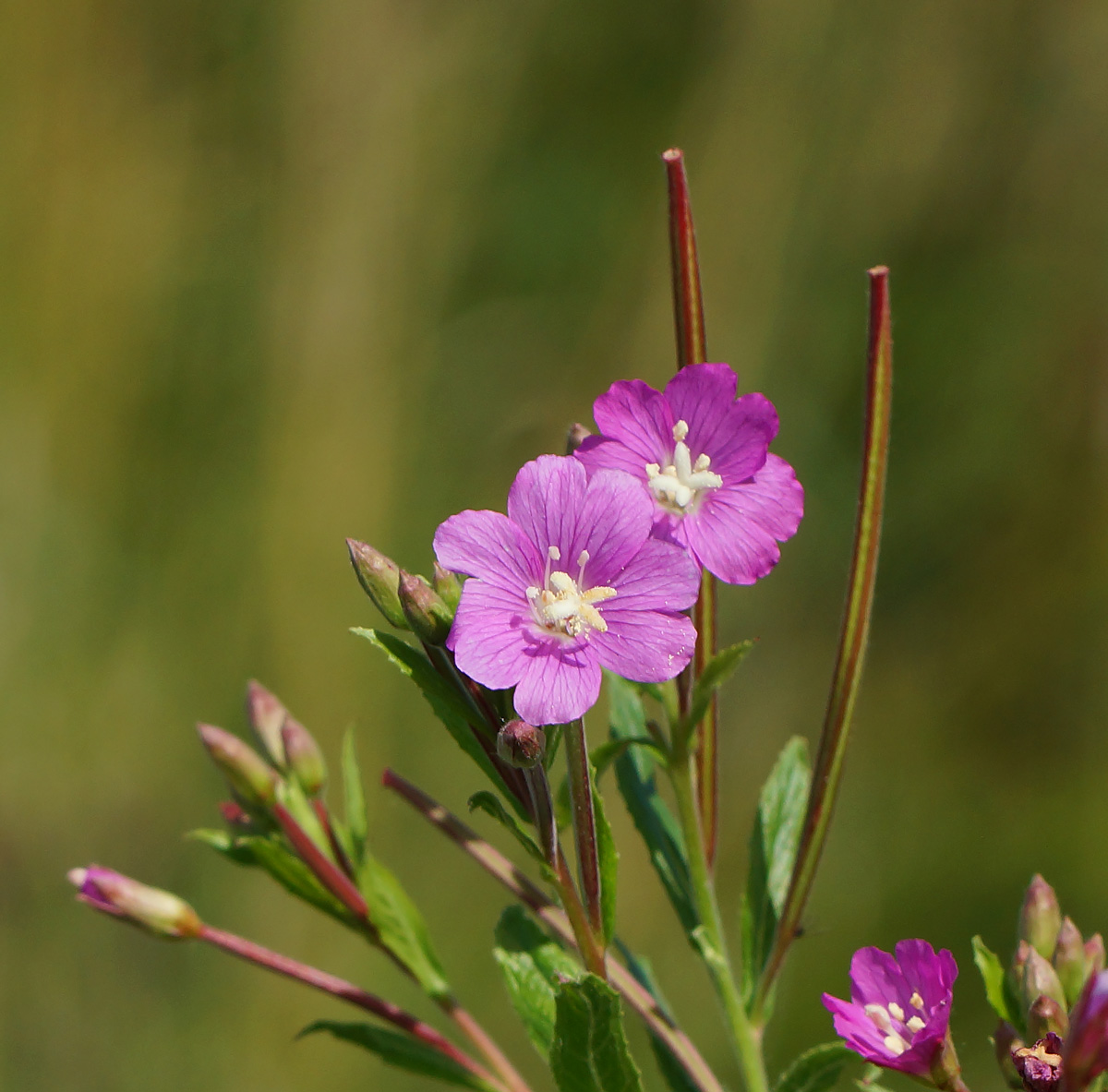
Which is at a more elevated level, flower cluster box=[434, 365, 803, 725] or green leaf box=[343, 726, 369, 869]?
flower cluster box=[434, 365, 803, 725]

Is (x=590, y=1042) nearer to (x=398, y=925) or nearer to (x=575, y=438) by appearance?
(x=398, y=925)

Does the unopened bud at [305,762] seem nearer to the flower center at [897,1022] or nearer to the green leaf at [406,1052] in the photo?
the green leaf at [406,1052]

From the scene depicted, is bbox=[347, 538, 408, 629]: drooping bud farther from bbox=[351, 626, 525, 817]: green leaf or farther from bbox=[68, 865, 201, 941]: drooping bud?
bbox=[68, 865, 201, 941]: drooping bud

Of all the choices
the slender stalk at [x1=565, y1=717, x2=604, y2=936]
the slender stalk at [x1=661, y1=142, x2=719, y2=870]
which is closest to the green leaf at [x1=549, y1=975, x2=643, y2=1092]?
the slender stalk at [x1=565, y1=717, x2=604, y2=936]

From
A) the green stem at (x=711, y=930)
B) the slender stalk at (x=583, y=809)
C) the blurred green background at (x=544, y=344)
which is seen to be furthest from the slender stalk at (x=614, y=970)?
the blurred green background at (x=544, y=344)

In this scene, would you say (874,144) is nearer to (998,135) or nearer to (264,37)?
(998,135)
